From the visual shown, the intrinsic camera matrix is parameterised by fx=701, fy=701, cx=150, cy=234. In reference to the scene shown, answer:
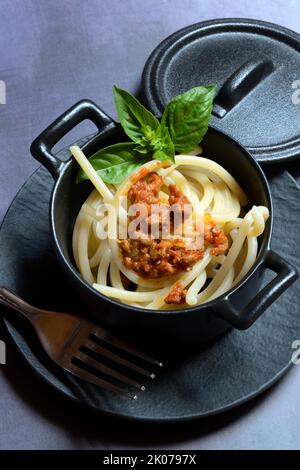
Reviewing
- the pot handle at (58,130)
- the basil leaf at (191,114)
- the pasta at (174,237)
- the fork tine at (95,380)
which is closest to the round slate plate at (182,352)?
the fork tine at (95,380)

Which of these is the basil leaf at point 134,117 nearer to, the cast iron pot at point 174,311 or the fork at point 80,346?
the cast iron pot at point 174,311

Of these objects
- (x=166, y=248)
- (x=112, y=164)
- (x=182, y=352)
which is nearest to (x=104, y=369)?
(x=182, y=352)

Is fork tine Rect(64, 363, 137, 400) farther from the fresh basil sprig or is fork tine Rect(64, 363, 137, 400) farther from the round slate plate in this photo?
the fresh basil sprig

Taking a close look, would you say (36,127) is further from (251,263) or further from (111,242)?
(251,263)

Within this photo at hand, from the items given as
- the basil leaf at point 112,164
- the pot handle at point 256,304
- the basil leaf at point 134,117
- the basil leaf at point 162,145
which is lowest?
the pot handle at point 256,304

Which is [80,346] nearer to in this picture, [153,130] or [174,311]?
[174,311]

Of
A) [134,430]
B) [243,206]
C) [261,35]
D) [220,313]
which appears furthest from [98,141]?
[261,35]
